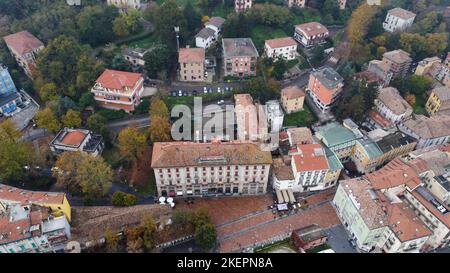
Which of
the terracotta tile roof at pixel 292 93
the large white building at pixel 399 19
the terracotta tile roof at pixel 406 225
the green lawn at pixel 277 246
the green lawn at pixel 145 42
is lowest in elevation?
the green lawn at pixel 277 246

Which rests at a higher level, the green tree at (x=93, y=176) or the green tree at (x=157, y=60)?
the green tree at (x=157, y=60)

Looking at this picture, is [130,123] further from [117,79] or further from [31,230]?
[31,230]

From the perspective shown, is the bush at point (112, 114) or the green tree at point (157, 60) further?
the green tree at point (157, 60)

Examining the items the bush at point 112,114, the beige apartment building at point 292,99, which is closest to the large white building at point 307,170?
the beige apartment building at point 292,99

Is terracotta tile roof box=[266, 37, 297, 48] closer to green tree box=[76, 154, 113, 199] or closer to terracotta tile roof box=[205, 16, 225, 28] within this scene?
terracotta tile roof box=[205, 16, 225, 28]

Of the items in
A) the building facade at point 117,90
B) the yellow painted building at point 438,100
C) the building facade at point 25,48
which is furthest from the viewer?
the building facade at point 25,48

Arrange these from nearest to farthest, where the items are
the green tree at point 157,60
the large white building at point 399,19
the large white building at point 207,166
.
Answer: the large white building at point 207,166
the green tree at point 157,60
the large white building at point 399,19

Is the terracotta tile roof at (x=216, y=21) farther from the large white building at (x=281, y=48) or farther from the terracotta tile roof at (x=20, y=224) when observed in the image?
the terracotta tile roof at (x=20, y=224)

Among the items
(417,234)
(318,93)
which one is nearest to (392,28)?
(318,93)

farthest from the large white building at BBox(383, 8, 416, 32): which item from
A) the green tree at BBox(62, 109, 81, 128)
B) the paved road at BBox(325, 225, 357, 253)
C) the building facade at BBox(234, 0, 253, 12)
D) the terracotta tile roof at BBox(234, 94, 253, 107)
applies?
the green tree at BBox(62, 109, 81, 128)
